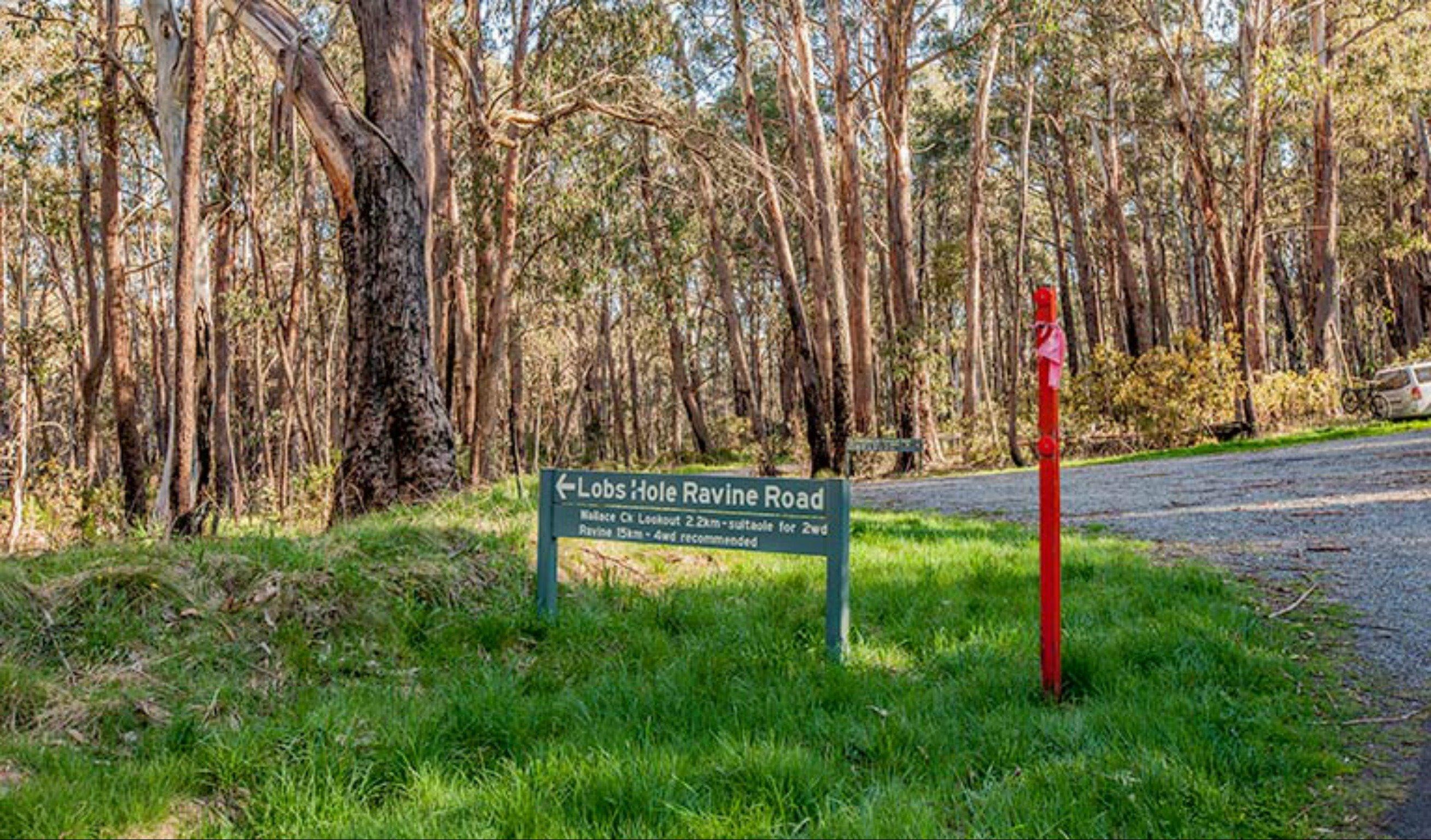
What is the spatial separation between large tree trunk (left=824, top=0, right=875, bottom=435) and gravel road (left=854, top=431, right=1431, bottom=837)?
5.90 ft

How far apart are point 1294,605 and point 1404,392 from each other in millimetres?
18289

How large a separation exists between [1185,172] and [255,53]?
1122 inches

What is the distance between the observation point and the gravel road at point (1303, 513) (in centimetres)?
428

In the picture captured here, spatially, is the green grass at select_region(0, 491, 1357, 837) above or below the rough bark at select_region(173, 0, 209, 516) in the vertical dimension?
below

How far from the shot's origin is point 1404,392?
62.7 feet

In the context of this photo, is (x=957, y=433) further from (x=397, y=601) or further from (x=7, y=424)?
(x=7, y=424)

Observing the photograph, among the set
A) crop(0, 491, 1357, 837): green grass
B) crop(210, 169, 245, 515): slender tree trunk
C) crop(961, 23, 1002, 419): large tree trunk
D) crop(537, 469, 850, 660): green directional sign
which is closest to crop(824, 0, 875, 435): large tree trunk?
crop(961, 23, 1002, 419): large tree trunk

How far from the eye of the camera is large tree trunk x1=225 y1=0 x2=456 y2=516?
701 cm

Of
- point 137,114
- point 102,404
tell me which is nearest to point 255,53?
point 137,114

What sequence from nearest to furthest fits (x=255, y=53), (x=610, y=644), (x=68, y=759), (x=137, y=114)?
1. (x=68, y=759)
2. (x=610, y=644)
3. (x=255, y=53)
4. (x=137, y=114)

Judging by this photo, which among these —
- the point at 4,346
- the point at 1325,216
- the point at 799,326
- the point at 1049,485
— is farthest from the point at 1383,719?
the point at 4,346

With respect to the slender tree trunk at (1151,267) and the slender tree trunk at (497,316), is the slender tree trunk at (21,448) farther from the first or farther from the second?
the slender tree trunk at (1151,267)

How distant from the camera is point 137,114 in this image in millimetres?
16172

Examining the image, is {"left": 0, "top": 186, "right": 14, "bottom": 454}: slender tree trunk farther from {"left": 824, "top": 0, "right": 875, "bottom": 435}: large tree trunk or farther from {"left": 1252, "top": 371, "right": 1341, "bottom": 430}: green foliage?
{"left": 1252, "top": 371, "right": 1341, "bottom": 430}: green foliage
